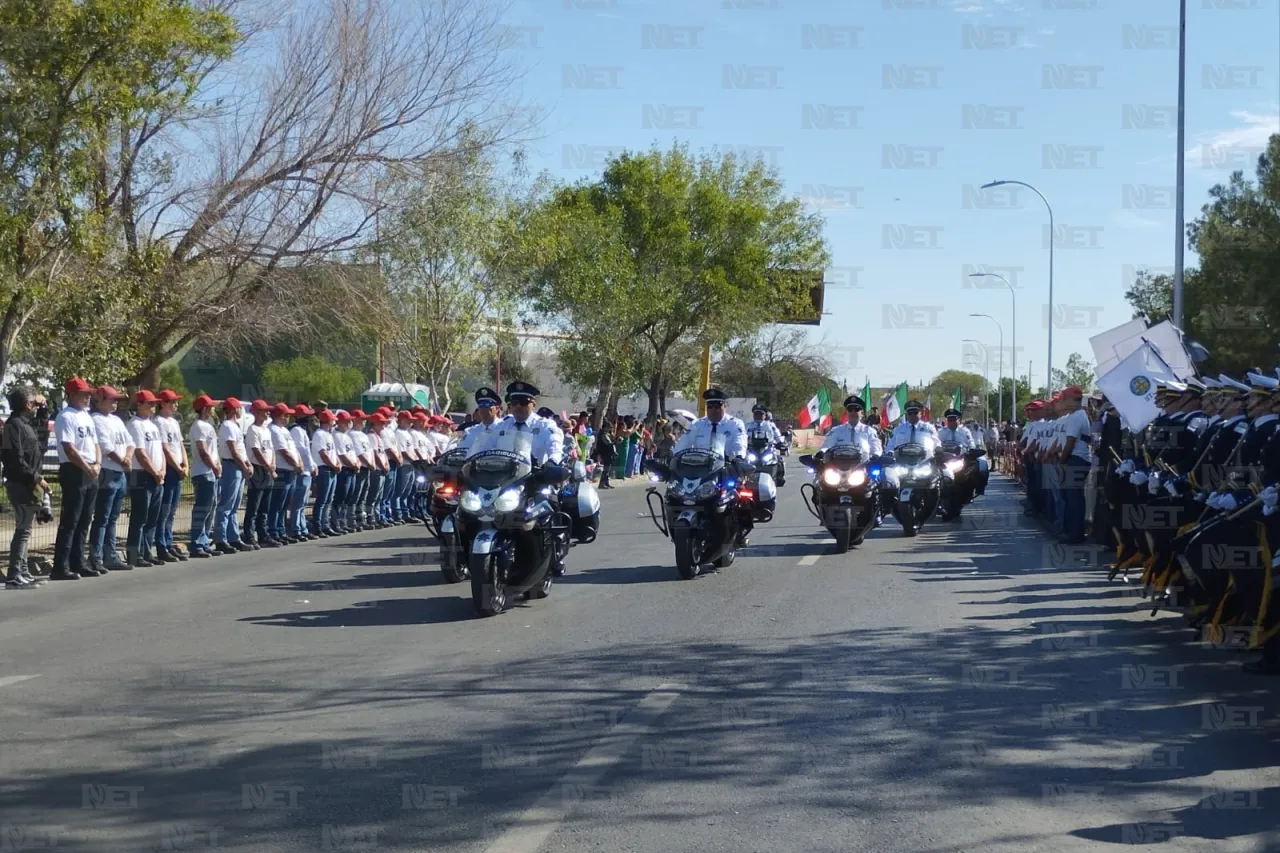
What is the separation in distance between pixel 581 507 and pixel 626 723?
575 centimetres

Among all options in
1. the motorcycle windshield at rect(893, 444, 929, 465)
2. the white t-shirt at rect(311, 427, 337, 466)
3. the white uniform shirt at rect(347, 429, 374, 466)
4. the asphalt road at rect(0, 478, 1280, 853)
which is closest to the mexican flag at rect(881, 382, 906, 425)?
the motorcycle windshield at rect(893, 444, 929, 465)

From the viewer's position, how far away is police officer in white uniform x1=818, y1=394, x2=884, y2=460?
1742 centimetres

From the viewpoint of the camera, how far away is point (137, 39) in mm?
15852

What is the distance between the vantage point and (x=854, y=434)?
17.6 m

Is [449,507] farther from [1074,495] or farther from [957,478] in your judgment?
[957,478]

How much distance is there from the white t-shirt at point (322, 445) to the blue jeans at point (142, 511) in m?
3.36

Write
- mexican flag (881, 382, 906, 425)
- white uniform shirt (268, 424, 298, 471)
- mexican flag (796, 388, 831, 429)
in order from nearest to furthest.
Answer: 1. white uniform shirt (268, 424, 298, 471)
2. mexican flag (881, 382, 906, 425)
3. mexican flag (796, 388, 831, 429)

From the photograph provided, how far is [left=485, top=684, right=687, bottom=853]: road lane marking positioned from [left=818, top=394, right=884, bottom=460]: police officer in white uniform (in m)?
9.29

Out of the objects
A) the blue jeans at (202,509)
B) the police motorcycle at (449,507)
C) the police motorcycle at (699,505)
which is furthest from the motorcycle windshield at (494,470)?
the blue jeans at (202,509)

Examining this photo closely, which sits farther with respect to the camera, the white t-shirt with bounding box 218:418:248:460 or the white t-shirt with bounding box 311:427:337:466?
the white t-shirt with bounding box 311:427:337:466

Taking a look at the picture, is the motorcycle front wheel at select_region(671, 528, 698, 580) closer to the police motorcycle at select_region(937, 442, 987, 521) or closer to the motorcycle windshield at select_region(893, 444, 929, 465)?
the motorcycle windshield at select_region(893, 444, 929, 465)

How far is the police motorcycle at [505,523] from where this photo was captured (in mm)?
11141

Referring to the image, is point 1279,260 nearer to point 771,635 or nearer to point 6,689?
point 771,635

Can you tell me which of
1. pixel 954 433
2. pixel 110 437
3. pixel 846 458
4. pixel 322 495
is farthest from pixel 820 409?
pixel 110 437
